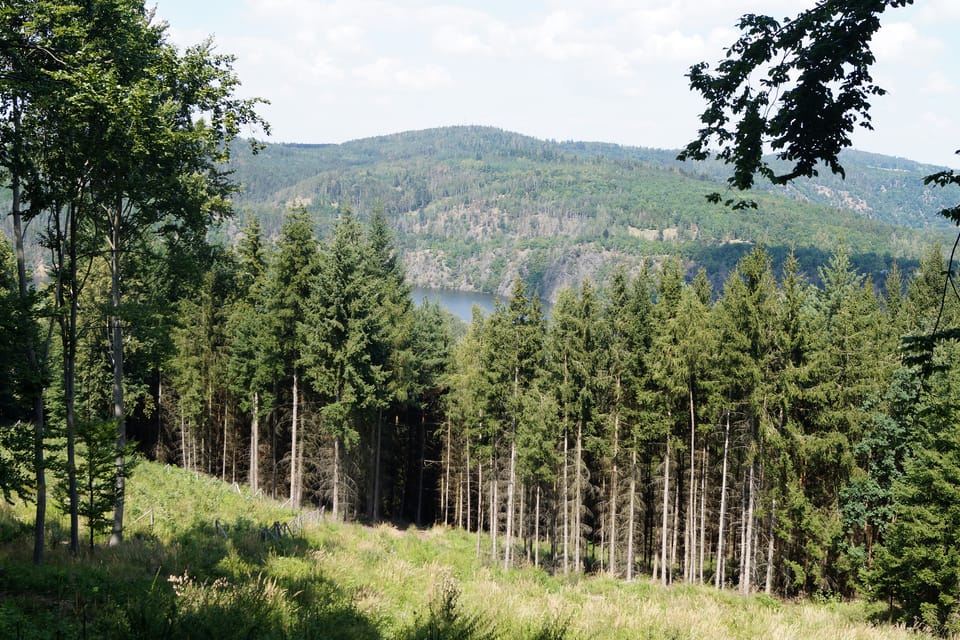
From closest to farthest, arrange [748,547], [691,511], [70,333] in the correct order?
[70,333] → [748,547] → [691,511]

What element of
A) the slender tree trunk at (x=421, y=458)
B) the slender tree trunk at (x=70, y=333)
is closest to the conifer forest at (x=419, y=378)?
the slender tree trunk at (x=70, y=333)

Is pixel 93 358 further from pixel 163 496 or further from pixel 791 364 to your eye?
pixel 791 364

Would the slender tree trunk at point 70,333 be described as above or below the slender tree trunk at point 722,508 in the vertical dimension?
above

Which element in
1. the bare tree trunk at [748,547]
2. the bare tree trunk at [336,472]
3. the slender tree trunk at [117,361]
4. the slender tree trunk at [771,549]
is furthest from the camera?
the bare tree trunk at [336,472]

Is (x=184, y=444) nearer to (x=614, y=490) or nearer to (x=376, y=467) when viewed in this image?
(x=376, y=467)

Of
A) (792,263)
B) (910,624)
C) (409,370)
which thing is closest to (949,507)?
(910,624)

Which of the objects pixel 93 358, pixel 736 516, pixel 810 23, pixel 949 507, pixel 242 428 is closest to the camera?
pixel 810 23

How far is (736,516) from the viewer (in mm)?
32469

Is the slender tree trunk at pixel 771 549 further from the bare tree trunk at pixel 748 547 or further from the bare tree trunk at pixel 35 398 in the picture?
the bare tree trunk at pixel 35 398

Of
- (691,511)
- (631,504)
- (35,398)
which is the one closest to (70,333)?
(35,398)

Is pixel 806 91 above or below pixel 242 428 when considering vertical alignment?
above

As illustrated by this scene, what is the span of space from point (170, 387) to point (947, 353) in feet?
139

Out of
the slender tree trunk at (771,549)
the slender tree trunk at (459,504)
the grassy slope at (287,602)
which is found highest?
the grassy slope at (287,602)

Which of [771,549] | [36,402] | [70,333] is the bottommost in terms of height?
[771,549]
